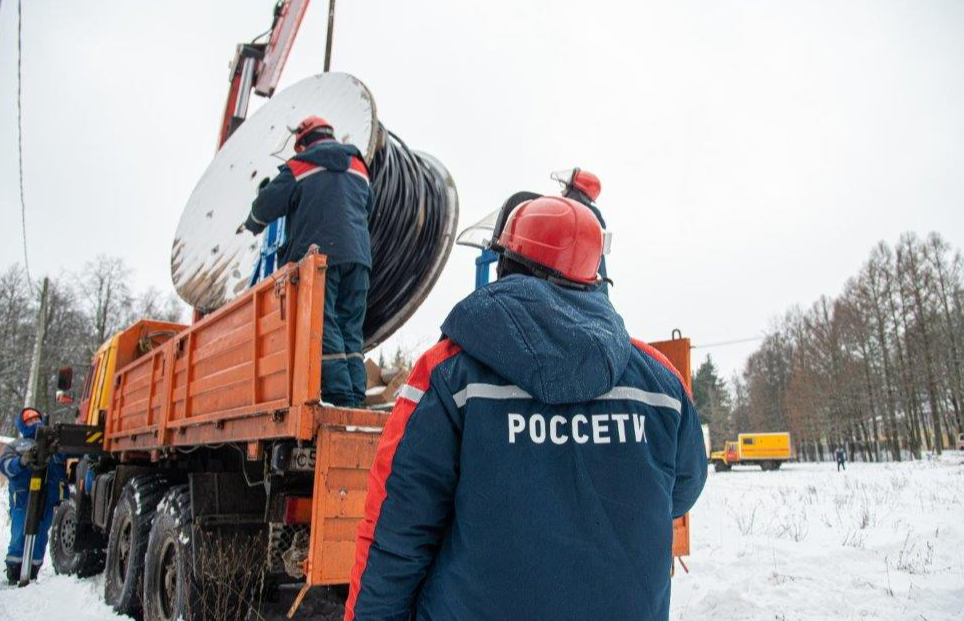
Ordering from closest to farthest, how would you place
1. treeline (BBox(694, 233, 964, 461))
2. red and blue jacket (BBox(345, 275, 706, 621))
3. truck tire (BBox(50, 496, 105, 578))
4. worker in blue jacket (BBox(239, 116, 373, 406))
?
red and blue jacket (BBox(345, 275, 706, 621)) < worker in blue jacket (BBox(239, 116, 373, 406)) < truck tire (BBox(50, 496, 105, 578)) < treeline (BBox(694, 233, 964, 461))

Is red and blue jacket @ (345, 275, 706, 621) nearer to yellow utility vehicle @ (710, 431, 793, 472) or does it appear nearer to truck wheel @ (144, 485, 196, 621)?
truck wheel @ (144, 485, 196, 621)

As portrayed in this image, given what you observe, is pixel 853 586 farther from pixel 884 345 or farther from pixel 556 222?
pixel 884 345

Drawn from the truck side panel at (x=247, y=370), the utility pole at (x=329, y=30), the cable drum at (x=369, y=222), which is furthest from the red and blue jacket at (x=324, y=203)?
the utility pole at (x=329, y=30)

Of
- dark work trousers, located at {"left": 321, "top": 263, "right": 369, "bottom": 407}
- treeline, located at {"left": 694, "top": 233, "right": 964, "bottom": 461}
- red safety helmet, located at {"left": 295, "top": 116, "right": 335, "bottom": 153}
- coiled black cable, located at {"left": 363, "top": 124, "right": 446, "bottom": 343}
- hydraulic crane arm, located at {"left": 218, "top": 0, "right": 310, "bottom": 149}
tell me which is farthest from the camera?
treeline, located at {"left": 694, "top": 233, "right": 964, "bottom": 461}

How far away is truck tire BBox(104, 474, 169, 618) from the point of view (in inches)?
186

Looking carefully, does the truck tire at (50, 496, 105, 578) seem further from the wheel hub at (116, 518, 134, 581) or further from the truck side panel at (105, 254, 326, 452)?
the truck side panel at (105, 254, 326, 452)

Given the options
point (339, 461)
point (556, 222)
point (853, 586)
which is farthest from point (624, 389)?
point (853, 586)

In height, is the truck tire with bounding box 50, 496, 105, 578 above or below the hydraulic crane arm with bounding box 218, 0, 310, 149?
below

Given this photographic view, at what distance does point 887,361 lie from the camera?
35.3 metres

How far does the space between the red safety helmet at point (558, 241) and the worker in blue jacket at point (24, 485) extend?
738 centimetres

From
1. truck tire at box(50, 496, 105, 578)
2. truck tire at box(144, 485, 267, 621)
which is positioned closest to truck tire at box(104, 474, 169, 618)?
truck tire at box(144, 485, 267, 621)

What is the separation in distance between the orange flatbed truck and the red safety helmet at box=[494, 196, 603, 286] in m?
1.56

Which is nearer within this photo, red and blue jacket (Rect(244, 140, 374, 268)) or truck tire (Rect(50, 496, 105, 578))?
red and blue jacket (Rect(244, 140, 374, 268))

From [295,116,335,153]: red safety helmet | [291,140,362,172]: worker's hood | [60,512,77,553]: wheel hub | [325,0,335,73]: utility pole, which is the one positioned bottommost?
[60,512,77,553]: wheel hub
